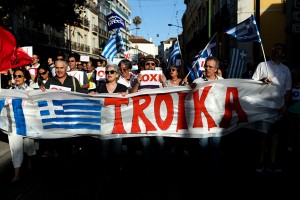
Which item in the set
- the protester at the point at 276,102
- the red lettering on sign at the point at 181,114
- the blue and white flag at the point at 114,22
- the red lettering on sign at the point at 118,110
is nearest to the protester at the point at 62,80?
the red lettering on sign at the point at 118,110

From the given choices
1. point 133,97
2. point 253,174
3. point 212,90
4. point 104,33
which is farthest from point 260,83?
point 104,33

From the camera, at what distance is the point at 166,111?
5.89 metres

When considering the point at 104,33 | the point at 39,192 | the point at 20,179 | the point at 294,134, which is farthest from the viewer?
the point at 104,33

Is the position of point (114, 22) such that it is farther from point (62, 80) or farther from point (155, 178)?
point (155, 178)

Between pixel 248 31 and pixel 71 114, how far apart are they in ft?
9.53

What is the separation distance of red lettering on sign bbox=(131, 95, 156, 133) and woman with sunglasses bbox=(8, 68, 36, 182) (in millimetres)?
1466

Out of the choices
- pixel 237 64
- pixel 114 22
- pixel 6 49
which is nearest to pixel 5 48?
pixel 6 49

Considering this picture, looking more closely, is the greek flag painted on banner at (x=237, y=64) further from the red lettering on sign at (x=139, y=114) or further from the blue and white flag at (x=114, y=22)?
the blue and white flag at (x=114, y=22)

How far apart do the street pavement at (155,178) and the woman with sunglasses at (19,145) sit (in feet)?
0.62

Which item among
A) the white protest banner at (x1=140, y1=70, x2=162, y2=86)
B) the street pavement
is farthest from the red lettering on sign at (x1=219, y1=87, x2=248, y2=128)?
the white protest banner at (x1=140, y1=70, x2=162, y2=86)

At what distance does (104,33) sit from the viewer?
70688 millimetres

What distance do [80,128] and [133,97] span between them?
0.80 m

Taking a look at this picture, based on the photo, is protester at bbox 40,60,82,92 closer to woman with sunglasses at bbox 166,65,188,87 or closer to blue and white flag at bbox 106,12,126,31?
woman with sunglasses at bbox 166,65,188,87

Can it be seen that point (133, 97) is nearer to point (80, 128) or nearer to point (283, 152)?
point (80, 128)
